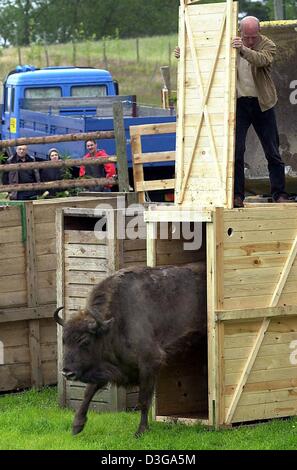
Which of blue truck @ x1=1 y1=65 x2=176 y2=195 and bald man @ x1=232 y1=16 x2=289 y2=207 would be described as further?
blue truck @ x1=1 y1=65 x2=176 y2=195

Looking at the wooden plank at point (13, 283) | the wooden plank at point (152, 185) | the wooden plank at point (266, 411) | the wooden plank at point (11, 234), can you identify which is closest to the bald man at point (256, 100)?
the wooden plank at point (266, 411)

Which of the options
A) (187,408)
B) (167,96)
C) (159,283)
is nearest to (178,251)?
(159,283)

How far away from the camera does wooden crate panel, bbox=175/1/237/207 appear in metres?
12.1

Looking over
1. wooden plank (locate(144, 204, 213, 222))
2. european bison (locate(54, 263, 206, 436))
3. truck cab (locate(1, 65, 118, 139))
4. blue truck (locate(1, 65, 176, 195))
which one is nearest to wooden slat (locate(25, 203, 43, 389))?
wooden plank (locate(144, 204, 213, 222))

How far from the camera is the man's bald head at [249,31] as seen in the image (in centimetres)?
1288

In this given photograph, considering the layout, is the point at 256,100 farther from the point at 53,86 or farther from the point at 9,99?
the point at 9,99

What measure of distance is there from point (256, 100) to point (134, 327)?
341 centimetres

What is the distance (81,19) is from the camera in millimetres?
63969

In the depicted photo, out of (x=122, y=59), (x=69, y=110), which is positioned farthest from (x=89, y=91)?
(x=122, y=59)

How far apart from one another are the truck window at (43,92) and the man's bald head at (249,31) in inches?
670

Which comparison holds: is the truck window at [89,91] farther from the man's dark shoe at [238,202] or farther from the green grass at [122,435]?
the green grass at [122,435]

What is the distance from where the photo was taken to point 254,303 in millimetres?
11578

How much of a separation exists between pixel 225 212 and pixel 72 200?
306 cm

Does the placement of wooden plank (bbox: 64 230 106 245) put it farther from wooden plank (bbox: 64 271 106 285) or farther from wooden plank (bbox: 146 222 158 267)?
wooden plank (bbox: 146 222 158 267)
